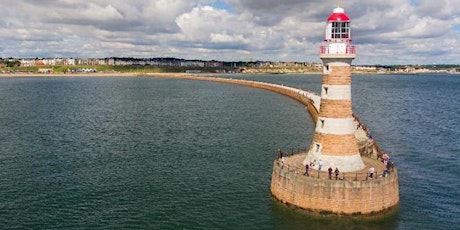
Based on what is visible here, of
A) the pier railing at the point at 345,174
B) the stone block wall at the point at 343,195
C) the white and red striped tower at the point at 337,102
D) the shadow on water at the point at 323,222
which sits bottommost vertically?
the shadow on water at the point at 323,222

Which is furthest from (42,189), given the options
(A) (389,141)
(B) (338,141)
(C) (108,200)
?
(A) (389,141)

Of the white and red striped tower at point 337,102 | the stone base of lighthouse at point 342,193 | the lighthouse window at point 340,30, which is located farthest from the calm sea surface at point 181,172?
the lighthouse window at point 340,30

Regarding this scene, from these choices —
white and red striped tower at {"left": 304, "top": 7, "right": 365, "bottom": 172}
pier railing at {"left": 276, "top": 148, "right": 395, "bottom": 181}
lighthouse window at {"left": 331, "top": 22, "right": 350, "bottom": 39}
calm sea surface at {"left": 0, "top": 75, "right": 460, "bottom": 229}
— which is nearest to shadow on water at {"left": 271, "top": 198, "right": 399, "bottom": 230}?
calm sea surface at {"left": 0, "top": 75, "right": 460, "bottom": 229}

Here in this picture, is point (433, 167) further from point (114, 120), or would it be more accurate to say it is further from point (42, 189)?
point (114, 120)

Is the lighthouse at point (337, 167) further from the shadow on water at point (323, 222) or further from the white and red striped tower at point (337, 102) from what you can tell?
the shadow on water at point (323, 222)

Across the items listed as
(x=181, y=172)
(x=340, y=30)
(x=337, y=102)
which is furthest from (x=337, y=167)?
(x=181, y=172)

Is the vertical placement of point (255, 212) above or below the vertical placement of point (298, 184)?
below
